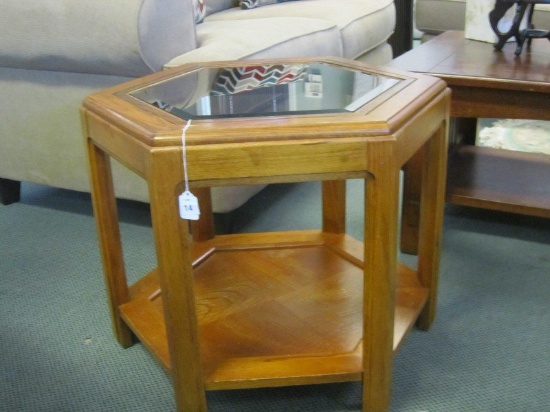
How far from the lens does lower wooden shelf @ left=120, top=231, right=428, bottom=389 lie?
819 mm

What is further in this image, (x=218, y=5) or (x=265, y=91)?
(x=218, y=5)

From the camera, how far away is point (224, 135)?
67cm

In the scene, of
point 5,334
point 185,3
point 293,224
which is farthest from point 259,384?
point 185,3

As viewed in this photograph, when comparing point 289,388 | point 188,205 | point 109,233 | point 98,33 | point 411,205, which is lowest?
point 289,388

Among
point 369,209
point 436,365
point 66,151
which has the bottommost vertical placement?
point 436,365

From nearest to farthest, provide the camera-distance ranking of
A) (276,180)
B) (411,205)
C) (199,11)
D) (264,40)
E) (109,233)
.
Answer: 1. (276,180)
2. (109,233)
3. (411,205)
4. (264,40)
5. (199,11)

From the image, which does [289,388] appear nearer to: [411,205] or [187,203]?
[187,203]

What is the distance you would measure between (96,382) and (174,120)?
18.5 inches

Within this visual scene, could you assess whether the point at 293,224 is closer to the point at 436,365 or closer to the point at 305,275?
the point at 305,275

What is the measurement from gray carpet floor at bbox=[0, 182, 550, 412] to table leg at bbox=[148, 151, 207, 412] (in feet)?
0.41

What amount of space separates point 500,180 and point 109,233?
89 cm

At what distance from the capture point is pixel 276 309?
37.8 inches

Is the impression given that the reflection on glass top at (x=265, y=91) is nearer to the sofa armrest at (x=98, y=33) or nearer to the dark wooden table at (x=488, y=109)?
the sofa armrest at (x=98, y=33)

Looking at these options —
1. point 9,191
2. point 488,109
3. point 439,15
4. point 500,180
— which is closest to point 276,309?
point 488,109
